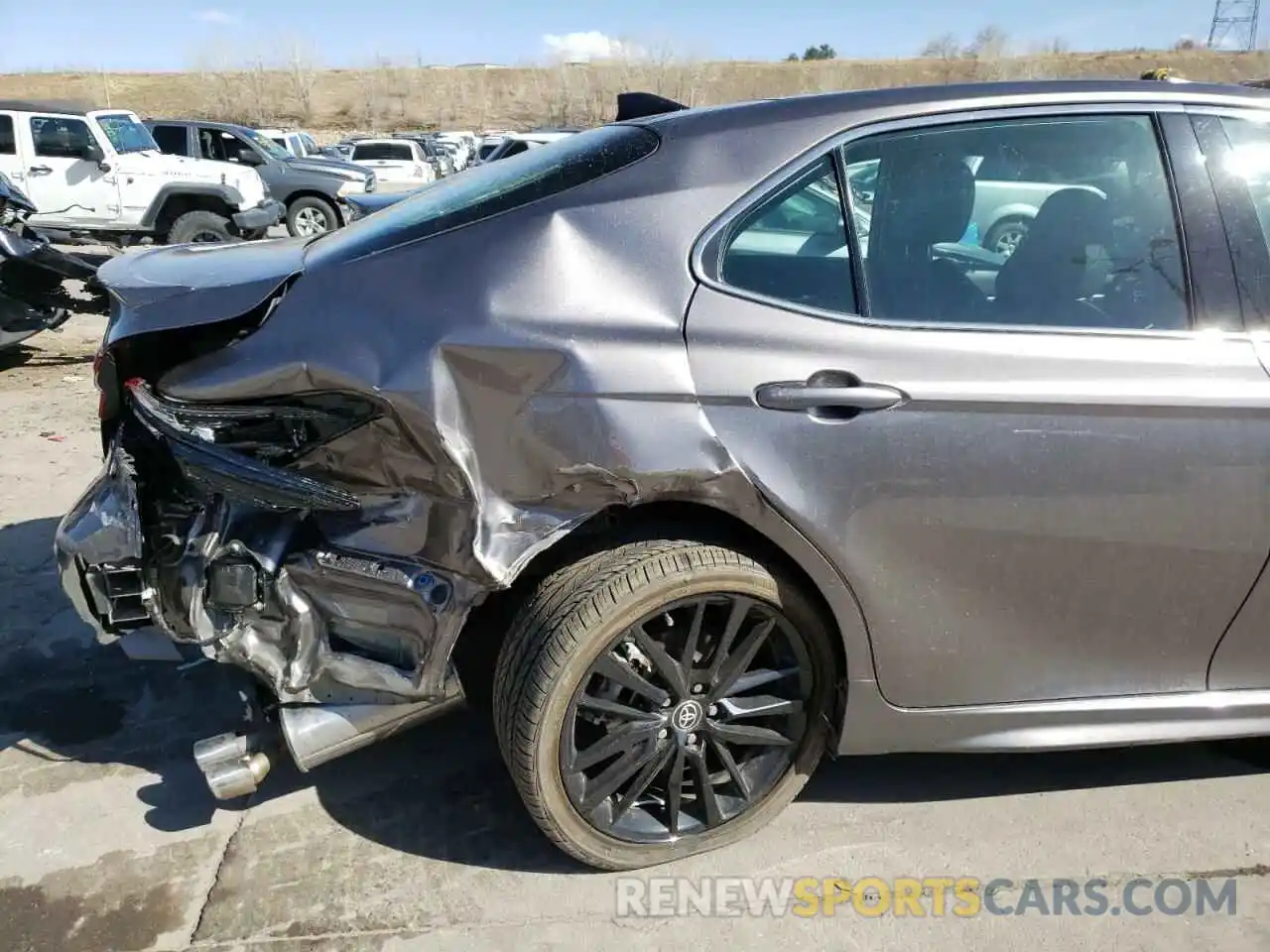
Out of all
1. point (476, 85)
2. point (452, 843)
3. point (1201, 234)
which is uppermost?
point (476, 85)

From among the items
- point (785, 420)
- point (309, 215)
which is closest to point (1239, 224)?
point (785, 420)

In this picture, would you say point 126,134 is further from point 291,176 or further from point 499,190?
point 499,190

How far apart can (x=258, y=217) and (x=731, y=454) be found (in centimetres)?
1074

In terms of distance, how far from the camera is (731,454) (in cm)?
215

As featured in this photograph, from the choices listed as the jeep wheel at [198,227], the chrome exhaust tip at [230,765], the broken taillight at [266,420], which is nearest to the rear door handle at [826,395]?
the broken taillight at [266,420]

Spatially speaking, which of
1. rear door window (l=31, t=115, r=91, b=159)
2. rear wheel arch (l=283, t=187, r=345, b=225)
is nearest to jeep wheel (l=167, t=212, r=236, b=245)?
rear door window (l=31, t=115, r=91, b=159)

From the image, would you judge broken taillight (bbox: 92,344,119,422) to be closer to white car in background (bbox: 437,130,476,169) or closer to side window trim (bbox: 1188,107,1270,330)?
side window trim (bbox: 1188,107,1270,330)

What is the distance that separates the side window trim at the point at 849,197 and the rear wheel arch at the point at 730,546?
0.51 metres

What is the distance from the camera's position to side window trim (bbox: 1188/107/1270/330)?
7.70 feet

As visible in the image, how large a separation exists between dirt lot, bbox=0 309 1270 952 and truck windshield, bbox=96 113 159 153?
35.1 ft

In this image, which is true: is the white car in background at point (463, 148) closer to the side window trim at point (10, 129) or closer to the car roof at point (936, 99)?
the side window trim at point (10, 129)

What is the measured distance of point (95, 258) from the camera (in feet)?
21.2

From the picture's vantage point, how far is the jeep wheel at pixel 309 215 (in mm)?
15062

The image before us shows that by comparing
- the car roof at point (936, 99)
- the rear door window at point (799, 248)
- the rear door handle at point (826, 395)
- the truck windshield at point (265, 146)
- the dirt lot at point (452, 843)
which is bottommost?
the dirt lot at point (452, 843)
